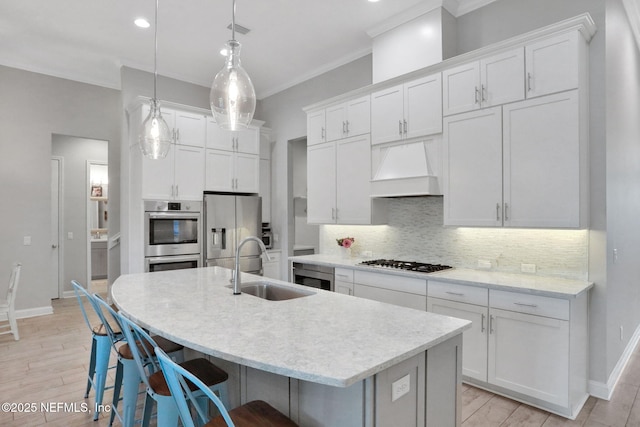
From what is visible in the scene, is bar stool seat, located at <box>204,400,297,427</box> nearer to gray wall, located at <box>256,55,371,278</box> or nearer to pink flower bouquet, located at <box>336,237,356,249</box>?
pink flower bouquet, located at <box>336,237,356,249</box>

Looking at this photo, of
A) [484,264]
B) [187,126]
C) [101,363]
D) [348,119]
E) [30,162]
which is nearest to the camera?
[101,363]

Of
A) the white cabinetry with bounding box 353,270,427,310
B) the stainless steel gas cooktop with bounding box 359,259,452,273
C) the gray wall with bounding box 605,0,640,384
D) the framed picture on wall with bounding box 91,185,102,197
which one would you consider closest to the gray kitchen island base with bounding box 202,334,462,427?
the white cabinetry with bounding box 353,270,427,310

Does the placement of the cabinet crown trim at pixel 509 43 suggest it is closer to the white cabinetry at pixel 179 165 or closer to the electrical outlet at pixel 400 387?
the white cabinetry at pixel 179 165

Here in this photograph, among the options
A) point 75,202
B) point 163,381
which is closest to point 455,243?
point 163,381

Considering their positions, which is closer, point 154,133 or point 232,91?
point 232,91

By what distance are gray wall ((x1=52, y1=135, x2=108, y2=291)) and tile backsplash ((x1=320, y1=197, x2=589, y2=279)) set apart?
4581mm

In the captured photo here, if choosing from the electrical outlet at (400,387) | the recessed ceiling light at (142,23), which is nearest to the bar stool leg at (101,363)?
the electrical outlet at (400,387)

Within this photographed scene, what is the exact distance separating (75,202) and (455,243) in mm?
6377

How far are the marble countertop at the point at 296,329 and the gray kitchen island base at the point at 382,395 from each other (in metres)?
0.08

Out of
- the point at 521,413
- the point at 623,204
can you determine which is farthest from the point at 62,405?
the point at 623,204

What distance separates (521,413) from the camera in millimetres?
2588

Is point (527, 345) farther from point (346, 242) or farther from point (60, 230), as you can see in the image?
point (60, 230)

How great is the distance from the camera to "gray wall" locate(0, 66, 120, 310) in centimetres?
491

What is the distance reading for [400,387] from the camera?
142cm
